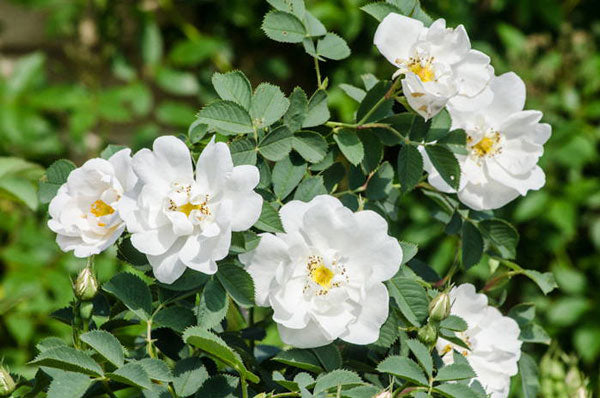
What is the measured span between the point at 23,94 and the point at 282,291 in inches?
71.5

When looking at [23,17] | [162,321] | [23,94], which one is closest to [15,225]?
[23,94]

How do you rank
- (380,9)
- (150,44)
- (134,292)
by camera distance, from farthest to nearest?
(150,44) < (380,9) < (134,292)

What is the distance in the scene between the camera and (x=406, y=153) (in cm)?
85

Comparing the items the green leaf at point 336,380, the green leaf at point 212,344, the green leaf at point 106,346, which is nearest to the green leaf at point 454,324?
the green leaf at point 336,380

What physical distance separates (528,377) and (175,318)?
505mm

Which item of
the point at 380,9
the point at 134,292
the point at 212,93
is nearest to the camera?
the point at 134,292

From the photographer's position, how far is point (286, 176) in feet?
2.73

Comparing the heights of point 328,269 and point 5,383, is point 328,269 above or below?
above

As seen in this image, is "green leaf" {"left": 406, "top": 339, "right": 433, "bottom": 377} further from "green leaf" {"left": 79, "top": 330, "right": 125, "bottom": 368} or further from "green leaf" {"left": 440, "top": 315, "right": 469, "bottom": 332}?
"green leaf" {"left": 79, "top": 330, "right": 125, "bottom": 368}

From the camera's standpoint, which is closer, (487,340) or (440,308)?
(440,308)

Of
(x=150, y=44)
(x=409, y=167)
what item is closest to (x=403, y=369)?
(x=409, y=167)

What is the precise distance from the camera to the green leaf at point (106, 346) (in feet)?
2.38

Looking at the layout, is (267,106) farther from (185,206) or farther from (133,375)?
(133,375)

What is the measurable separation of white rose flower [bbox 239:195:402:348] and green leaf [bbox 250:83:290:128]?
0.11 m
